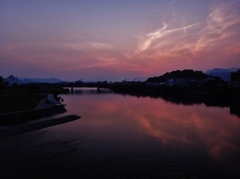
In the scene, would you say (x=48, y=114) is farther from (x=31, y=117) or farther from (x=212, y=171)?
(x=212, y=171)

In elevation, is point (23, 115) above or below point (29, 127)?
above

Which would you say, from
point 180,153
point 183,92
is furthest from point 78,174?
point 183,92

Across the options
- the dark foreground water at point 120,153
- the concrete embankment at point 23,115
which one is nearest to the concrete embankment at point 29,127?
the dark foreground water at point 120,153

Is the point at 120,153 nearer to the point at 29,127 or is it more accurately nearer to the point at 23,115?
the point at 29,127

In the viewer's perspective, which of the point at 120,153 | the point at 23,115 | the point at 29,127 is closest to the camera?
the point at 120,153

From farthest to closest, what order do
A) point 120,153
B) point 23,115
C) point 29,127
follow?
1. point 23,115
2. point 29,127
3. point 120,153

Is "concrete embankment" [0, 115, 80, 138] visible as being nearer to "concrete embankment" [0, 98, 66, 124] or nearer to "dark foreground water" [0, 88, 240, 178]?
"dark foreground water" [0, 88, 240, 178]

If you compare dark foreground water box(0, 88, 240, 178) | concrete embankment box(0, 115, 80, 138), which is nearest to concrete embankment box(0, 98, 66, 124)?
concrete embankment box(0, 115, 80, 138)

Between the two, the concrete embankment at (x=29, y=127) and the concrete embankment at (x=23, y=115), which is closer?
the concrete embankment at (x=29, y=127)

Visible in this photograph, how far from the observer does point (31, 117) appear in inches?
707

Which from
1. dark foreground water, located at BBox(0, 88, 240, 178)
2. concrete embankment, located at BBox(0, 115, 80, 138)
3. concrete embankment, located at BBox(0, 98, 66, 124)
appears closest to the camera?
dark foreground water, located at BBox(0, 88, 240, 178)

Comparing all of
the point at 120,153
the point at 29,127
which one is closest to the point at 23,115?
the point at 29,127

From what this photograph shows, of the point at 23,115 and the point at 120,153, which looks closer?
the point at 120,153

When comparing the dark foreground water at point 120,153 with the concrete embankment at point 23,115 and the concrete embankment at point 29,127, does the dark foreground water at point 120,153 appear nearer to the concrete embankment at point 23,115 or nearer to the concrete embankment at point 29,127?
the concrete embankment at point 29,127
